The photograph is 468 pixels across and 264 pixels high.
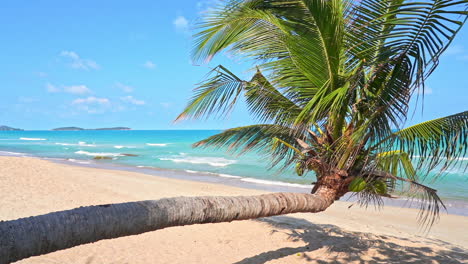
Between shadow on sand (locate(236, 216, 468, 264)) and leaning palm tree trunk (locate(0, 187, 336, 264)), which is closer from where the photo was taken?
leaning palm tree trunk (locate(0, 187, 336, 264))

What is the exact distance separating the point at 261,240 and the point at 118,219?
4.64m

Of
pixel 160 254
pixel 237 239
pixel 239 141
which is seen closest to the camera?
pixel 239 141

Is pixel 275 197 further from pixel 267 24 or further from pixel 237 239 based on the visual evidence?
pixel 237 239

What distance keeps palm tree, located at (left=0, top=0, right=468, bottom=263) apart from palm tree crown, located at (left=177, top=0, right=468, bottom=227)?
12 millimetres

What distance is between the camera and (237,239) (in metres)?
6.91

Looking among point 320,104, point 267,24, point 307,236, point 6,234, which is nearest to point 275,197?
point 320,104

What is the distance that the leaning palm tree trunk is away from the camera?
218cm

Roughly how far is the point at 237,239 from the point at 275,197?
3477mm

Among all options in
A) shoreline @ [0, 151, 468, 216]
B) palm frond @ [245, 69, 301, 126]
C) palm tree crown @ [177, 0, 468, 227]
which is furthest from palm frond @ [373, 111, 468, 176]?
shoreline @ [0, 151, 468, 216]

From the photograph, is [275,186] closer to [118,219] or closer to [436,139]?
[436,139]

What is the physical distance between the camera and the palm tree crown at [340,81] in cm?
347

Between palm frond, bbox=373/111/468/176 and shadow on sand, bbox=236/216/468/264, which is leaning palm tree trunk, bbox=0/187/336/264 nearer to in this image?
palm frond, bbox=373/111/468/176

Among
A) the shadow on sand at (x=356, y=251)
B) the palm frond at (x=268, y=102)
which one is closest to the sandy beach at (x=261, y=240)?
the shadow on sand at (x=356, y=251)

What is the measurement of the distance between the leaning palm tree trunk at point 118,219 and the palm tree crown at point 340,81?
2.68 ft
